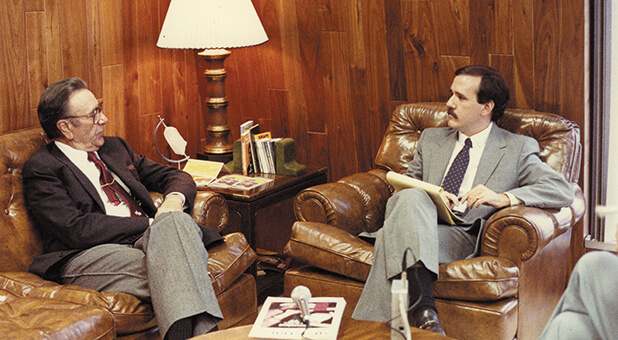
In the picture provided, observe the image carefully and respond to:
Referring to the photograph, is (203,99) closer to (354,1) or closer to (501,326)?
(354,1)

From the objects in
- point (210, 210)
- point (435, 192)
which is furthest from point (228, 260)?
point (435, 192)

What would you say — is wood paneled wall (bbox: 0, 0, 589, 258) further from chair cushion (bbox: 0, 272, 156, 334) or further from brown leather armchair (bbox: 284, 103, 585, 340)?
chair cushion (bbox: 0, 272, 156, 334)

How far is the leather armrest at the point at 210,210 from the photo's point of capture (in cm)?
304

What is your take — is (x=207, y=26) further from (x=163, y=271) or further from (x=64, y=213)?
(x=163, y=271)

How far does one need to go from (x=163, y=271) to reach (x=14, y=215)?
71 cm

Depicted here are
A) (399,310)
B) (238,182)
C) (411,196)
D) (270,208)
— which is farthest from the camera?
(270,208)

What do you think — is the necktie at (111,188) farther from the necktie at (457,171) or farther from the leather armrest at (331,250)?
the necktie at (457,171)

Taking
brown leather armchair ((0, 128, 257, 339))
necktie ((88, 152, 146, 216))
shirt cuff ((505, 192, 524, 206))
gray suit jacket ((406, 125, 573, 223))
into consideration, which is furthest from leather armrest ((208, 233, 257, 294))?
shirt cuff ((505, 192, 524, 206))

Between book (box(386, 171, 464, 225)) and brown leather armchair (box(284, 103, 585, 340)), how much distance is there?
0.18 metres

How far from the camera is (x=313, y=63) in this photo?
3.98 metres

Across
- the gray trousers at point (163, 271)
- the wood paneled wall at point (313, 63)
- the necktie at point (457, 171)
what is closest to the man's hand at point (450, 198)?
the necktie at point (457, 171)

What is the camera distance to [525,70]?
338cm

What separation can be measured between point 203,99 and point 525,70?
1.92m

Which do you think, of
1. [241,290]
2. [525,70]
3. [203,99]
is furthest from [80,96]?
[525,70]
